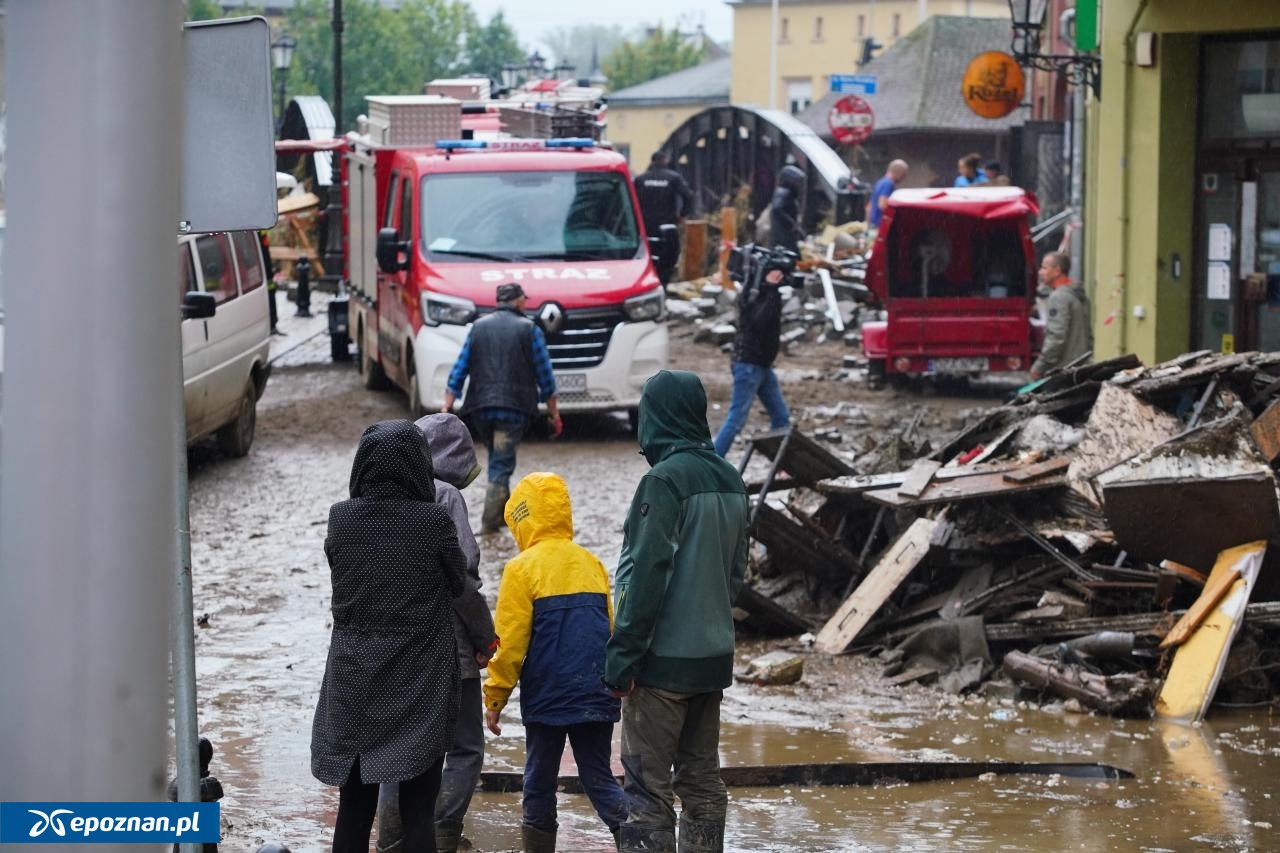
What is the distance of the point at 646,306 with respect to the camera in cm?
1585

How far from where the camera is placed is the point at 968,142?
57344 millimetres

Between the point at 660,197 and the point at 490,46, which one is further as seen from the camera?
the point at 490,46

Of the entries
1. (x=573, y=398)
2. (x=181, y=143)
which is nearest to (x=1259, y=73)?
(x=573, y=398)

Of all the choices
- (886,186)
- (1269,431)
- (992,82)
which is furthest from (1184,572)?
(886,186)

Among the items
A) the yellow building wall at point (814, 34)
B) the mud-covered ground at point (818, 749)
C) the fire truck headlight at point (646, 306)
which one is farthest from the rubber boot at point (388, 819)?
the yellow building wall at point (814, 34)

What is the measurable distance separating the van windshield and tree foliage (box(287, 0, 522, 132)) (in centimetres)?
6271

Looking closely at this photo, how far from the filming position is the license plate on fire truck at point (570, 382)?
15.5 m

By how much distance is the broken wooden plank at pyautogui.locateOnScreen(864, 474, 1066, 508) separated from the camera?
9281 millimetres

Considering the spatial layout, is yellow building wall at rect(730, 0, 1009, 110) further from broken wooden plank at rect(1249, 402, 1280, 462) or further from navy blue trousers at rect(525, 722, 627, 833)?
navy blue trousers at rect(525, 722, 627, 833)

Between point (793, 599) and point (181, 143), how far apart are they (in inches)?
319

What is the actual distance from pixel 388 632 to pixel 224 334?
9193 mm

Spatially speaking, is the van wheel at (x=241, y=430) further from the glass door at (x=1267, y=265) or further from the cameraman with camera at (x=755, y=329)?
the glass door at (x=1267, y=265)

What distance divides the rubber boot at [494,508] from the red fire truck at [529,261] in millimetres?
3291

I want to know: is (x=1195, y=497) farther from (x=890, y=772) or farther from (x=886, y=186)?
(x=886, y=186)
